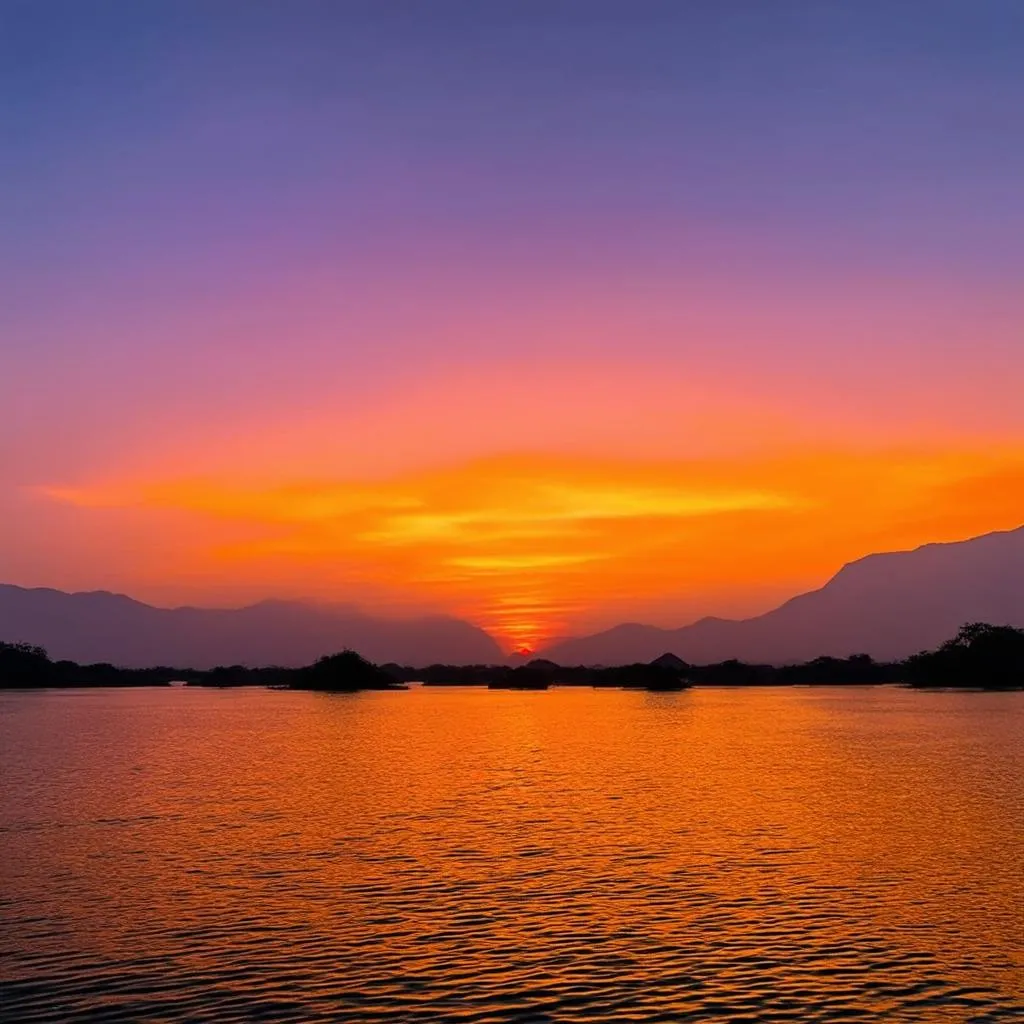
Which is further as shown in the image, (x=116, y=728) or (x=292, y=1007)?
(x=116, y=728)

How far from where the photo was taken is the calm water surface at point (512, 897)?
3362 cm

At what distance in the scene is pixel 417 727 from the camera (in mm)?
190875

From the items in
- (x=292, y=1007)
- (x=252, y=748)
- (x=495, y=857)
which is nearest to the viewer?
(x=292, y=1007)

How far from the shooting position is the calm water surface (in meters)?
33.6

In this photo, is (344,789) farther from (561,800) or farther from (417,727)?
(417,727)

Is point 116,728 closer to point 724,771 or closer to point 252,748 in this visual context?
point 252,748

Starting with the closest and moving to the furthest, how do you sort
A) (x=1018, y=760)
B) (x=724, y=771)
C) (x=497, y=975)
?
(x=497, y=975), (x=724, y=771), (x=1018, y=760)

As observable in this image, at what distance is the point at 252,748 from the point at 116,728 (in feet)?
182

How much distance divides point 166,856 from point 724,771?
64.4 m

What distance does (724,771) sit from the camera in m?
106

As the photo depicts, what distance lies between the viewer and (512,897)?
47.1 meters

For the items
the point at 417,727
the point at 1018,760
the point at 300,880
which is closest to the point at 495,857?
the point at 300,880

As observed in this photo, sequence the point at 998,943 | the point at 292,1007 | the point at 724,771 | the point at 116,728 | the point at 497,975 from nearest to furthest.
A: 1. the point at 292,1007
2. the point at 497,975
3. the point at 998,943
4. the point at 724,771
5. the point at 116,728

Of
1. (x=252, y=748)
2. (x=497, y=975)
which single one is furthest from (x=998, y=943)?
(x=252, y=748)
